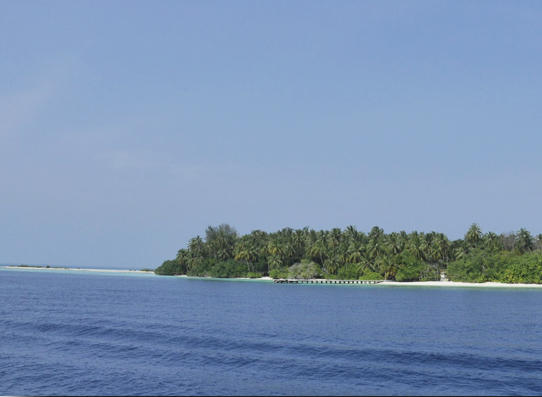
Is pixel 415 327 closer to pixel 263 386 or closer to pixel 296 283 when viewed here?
pixel 263 386

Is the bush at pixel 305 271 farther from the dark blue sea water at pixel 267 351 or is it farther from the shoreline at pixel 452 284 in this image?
the dark blue sea water at pixel 267 351

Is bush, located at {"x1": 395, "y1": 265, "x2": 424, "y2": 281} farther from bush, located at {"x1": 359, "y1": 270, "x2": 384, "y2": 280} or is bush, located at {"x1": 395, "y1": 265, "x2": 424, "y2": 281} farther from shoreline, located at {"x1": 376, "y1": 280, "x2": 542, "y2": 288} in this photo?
bush, located at {"x1": 359, "y1": 270, "x2": 384, "y2": 280}

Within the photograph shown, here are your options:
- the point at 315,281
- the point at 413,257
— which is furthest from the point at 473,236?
the point at 315,281

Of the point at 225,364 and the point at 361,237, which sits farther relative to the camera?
the point at 361,237

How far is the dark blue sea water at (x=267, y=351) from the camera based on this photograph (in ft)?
114

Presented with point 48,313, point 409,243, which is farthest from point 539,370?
point 409,243

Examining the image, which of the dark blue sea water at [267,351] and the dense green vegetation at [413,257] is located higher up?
the dense green vegetation at [413,257]

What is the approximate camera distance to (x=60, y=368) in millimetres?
39406

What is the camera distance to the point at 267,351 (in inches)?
1813

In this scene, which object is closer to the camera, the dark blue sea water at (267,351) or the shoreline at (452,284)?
the dark blue sea water at (267,351)

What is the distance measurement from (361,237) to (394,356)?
15592 cm

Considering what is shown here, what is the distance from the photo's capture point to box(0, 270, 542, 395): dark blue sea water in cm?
3469

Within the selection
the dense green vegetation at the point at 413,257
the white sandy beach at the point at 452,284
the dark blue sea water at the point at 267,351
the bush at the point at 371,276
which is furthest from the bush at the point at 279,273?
the dark blue sea water at the point at 267,351

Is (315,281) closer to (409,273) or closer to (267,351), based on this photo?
(409,273)
